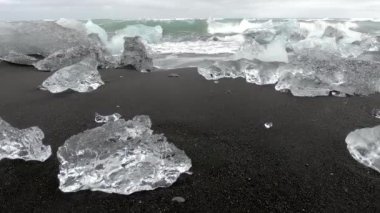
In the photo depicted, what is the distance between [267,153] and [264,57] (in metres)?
4.58

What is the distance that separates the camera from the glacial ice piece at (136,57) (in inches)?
301

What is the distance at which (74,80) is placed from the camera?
5.99m

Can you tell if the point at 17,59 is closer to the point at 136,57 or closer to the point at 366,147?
the point at 136,57

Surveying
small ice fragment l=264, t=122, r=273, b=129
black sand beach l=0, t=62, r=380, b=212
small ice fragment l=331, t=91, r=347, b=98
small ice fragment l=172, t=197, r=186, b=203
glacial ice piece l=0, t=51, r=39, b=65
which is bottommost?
small ice fragment l=172, t=197, r=186, b=203

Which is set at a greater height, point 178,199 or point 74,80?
point 74,80

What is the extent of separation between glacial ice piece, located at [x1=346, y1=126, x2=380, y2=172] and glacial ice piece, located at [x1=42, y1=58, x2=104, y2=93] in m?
4.20

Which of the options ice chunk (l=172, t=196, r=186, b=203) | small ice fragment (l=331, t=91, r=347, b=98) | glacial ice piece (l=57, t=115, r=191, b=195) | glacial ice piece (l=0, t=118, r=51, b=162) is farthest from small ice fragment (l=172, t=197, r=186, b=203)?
small ice fragment (l=331, t=91, r=347, b=98)

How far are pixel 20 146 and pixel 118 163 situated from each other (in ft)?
3.76

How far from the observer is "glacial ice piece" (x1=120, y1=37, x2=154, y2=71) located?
7.64m

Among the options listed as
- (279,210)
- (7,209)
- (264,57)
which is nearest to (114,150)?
(7,209)

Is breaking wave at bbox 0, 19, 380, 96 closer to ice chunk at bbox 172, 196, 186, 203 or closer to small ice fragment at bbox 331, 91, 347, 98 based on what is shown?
small ice fragment at bbox 331, 91, 347, 98

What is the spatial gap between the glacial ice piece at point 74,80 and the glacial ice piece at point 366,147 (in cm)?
420

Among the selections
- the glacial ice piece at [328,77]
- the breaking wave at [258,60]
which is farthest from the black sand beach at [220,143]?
the breaking wave at [258,60]

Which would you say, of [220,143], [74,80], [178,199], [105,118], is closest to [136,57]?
[74,80]
